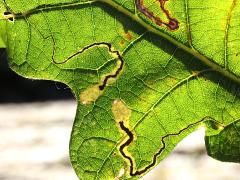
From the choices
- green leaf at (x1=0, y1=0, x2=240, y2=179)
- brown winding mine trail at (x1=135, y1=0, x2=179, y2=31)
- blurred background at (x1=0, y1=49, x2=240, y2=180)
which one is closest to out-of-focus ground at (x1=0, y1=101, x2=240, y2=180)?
blurred background at (x1=0, y1=49, x2=240, y2=180)

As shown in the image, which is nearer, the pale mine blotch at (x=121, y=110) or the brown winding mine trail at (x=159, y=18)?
the brown winding mine trail at (x=159, y=18)

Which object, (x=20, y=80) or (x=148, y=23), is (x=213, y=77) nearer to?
(x=148, y=23)

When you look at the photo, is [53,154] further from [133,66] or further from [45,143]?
[133,66]

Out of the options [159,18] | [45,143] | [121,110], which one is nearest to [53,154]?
[45,143]

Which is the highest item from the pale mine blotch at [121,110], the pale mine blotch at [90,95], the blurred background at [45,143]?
the pale mine blotch at [90,95]

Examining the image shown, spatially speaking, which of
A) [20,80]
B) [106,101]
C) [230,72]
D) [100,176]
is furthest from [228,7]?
[20,80]

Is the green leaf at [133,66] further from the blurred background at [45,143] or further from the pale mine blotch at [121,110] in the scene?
the blurred background at [45,143]

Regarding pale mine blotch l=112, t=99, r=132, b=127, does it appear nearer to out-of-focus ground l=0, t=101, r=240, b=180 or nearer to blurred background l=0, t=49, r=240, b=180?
blurred background l=0, t=49, r=240, b=180

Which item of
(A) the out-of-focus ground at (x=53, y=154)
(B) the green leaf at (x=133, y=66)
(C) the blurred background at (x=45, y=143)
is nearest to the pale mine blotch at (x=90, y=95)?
(B) the green leaf at (x=133, y=66)
